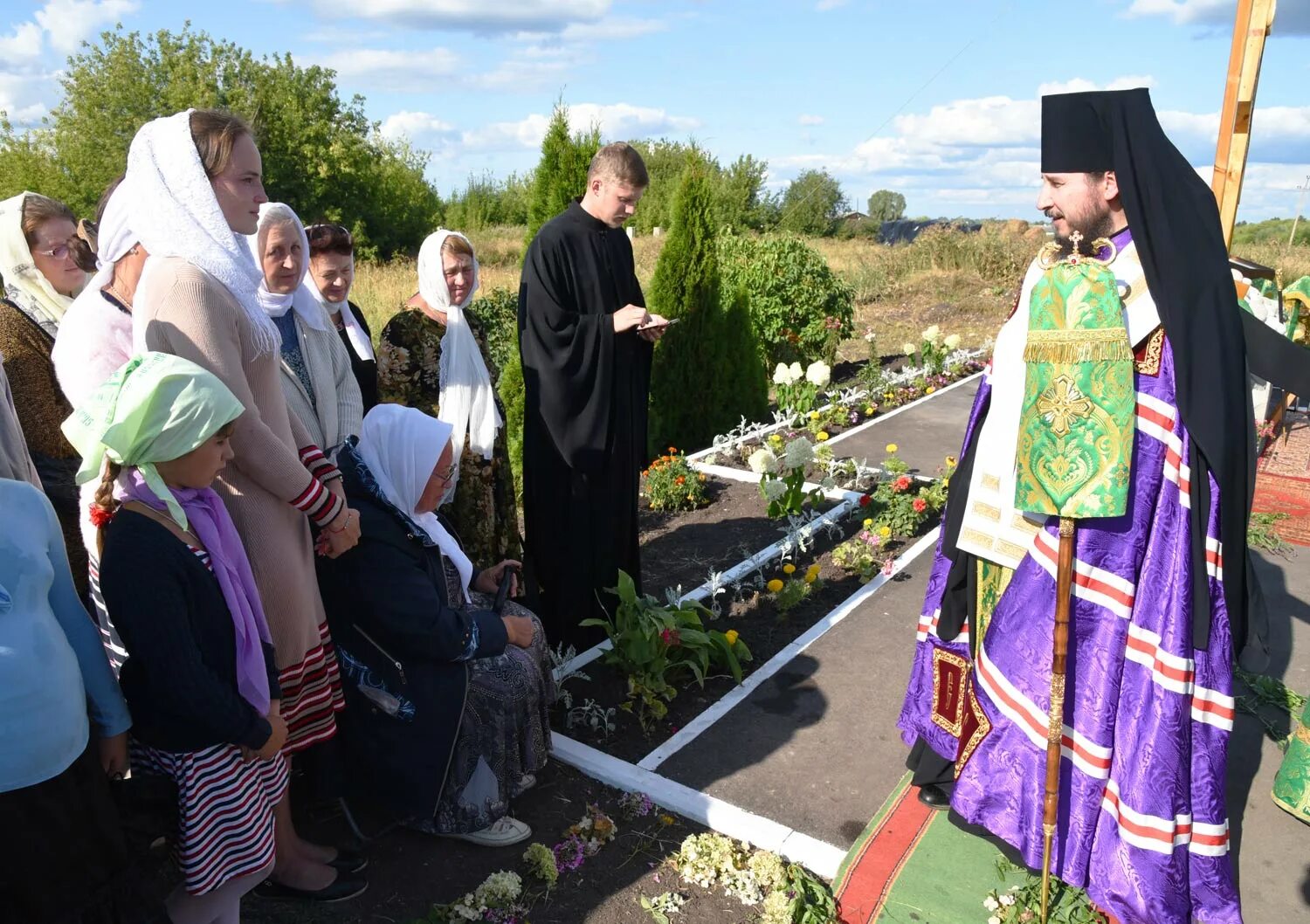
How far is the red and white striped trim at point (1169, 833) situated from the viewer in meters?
2.26

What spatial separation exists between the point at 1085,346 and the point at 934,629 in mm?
1088

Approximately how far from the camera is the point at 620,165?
12.6 feet

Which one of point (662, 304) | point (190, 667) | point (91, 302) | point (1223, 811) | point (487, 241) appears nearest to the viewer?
point (190, 667)

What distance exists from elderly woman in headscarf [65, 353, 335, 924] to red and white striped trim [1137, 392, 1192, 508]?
2284 millimetres

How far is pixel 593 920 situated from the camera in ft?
8.54

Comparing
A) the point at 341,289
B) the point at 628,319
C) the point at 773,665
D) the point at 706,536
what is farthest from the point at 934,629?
the point at 706,536

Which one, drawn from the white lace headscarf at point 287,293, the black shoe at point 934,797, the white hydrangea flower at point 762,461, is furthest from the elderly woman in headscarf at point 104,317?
the white hydrangea flower at point 762,461

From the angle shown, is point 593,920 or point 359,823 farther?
point 359,823

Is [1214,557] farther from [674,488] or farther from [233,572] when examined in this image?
[674,488]

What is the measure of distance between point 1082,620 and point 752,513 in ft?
12.0

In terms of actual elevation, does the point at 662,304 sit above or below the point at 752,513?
above

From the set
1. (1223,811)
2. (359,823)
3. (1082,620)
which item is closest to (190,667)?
(359,823)

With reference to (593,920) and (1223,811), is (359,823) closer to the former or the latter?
(593,920)

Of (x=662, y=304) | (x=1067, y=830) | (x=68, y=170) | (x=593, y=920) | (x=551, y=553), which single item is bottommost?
(x=593, y=920)
